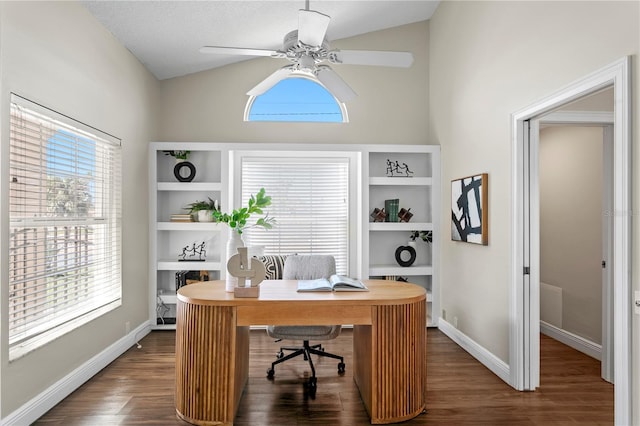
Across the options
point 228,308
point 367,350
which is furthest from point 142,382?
point 367,350

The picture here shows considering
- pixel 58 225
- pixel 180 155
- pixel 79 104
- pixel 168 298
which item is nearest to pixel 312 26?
pixel 79 104

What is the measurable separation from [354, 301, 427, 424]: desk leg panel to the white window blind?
258 centimetres

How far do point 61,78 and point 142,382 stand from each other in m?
2.30

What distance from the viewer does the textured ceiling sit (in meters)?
3.52

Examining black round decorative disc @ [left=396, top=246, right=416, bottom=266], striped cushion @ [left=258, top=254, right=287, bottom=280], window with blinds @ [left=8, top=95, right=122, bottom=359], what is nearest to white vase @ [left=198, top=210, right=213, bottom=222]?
striped cushion @ [left=258, top=254, right=287, bottom=280]

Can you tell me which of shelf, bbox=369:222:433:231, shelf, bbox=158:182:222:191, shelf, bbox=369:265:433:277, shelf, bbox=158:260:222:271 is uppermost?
shelf, bbox=158:182:222:191

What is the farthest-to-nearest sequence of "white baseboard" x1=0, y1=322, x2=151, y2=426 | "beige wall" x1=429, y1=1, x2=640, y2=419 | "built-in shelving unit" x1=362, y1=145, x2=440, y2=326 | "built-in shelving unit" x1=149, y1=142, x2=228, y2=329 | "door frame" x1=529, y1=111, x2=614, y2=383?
"built-in shelving unit" x1=362, y1=145, x2=440, y2=326
"built-in shelving unit" x1=149, y1=142, x2=228, y2=329
"door frame" x1=529, y1=111, x2=614, y2=383
"white baseboard" x1=0, y1=322, x2=151, y2=426
"beige wall" x1=429, y1=1, x2=640, y2=419

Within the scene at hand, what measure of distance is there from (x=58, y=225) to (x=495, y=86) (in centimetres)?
350

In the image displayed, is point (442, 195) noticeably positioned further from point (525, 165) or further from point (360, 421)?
point (360, 421)

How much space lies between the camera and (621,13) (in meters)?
2.18

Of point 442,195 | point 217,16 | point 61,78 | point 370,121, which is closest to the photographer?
point 61,78

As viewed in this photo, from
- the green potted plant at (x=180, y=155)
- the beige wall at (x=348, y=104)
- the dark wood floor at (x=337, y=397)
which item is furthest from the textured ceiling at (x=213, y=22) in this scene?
the dark wood floor at (x=337, y=397)

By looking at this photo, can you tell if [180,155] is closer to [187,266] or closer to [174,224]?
[174,224]

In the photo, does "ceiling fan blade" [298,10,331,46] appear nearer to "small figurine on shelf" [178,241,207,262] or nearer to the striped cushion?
the striped cushion
